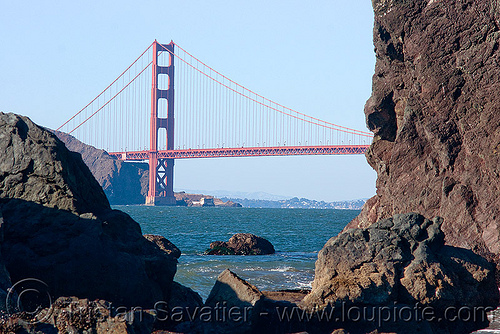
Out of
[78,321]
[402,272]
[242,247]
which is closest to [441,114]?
[402,272]

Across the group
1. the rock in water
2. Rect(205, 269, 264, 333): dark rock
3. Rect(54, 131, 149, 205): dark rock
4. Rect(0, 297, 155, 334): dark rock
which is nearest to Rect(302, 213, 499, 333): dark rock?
Rect(205, 269, 264, 333): dark rock

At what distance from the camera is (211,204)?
4601 inches

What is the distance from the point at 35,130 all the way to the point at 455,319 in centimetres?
630

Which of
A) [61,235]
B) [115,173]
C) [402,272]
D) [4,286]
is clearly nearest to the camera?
[4,286]

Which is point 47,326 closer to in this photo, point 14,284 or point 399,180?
point 14,284

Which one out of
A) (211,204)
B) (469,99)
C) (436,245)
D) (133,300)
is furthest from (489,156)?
(211,204)

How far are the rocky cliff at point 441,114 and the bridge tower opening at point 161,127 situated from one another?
206 ft

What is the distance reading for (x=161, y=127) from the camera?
3263 inches

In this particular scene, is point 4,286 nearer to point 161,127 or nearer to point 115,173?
point 161,127

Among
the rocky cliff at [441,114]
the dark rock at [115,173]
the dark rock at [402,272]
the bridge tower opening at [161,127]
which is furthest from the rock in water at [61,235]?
the dark rock at [115,173]

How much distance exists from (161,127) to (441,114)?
233 ft

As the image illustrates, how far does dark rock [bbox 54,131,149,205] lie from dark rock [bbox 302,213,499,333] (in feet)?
319

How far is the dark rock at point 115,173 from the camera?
104 metres

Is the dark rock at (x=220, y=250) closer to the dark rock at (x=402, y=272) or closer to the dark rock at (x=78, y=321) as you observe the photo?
the dark rock at (x=402, y=272)
